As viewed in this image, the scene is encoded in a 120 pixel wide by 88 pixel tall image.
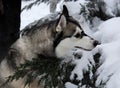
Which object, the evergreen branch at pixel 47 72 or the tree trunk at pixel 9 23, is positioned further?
the tree trunk at pixel 9 23

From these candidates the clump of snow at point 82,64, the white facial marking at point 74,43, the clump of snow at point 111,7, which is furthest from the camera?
the clump of snow at point 111,7

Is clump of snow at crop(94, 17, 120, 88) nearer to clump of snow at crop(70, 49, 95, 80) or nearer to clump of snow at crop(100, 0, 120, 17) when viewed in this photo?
clump of snow at crop(70, 49, 95, 80)

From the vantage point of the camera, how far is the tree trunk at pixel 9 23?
5562 millimetres

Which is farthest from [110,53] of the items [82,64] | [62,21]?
[62,21]

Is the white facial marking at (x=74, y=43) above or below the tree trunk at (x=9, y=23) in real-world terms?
below

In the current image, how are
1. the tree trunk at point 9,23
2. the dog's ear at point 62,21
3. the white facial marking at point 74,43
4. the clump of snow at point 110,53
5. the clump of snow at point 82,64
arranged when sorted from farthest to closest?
the tree trunk at point 9,23 < the white facial marking at point 74,43 < the dog's ear at point 62,21 < the clump of snow at point 82,64 < the clump of snow at point 110,53

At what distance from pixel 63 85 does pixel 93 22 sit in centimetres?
109

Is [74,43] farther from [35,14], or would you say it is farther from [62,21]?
[35,14]

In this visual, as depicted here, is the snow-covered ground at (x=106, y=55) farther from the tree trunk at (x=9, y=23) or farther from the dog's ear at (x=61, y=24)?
the tree trunk at (x=9, y=23)

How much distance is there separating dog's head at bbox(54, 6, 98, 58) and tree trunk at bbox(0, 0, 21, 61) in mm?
1607

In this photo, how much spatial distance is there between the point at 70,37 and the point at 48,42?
24 cm

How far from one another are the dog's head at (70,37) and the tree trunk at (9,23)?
161cm

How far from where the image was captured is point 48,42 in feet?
13.6

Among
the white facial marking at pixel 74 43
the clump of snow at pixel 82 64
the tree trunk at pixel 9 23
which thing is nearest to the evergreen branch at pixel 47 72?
the clump of snow at pixel 82 64
